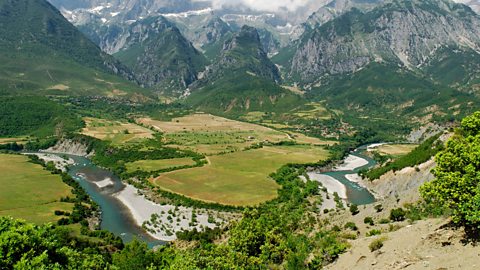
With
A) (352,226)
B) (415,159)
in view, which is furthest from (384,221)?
(415,159)

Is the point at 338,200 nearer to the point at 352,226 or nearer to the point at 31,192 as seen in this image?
the point at 352,226

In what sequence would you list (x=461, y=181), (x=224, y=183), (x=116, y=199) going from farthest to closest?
(x=224, y=183) → (x=116, y=199) → (x=461, y=181)

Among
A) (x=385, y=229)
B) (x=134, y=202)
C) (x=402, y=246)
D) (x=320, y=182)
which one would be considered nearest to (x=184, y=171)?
(x=134, y=202)

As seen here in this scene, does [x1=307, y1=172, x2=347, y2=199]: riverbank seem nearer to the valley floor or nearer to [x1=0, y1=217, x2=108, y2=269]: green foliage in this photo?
the valley floor

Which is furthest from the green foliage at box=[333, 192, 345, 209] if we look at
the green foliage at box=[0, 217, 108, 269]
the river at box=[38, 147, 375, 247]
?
the green foliage at box=[0, 217, 108, 269]

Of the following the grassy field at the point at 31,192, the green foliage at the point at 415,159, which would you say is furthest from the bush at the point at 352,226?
the grassy field at the point at 31,192

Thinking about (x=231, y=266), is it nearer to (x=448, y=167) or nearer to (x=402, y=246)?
(x=402, y=246)
